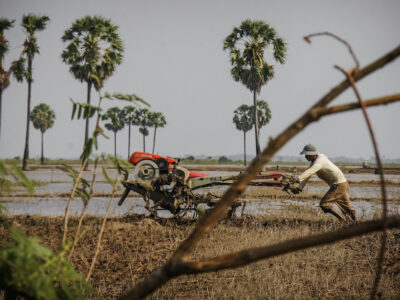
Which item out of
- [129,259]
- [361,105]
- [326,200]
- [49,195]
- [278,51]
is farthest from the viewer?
[278,51]

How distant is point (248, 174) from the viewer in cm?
75

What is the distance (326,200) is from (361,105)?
7.06m

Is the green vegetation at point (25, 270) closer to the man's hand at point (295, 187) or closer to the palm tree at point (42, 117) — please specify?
the man's hand at point (295, 187)

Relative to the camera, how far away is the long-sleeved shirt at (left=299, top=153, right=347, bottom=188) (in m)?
A: 6.93

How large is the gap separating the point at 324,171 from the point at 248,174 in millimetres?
7013

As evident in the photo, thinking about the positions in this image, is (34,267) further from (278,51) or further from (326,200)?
(278,51)

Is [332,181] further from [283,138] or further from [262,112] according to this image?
[262,112]

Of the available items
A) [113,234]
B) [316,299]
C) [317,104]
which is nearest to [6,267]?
[317,104]

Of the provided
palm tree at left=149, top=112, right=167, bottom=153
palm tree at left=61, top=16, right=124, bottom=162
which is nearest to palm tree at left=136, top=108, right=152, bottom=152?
palm tree at left=149, top=112, right=167, bottom=153

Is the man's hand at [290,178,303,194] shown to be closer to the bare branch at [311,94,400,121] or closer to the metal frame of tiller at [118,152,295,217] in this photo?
the metal frame of tiller at [118,152,295,217]

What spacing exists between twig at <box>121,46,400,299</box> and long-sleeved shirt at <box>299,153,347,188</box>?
634 cm

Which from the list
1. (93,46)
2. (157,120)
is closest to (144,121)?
(157,120)

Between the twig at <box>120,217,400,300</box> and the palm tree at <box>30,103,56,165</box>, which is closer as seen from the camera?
the twig at <box>120,217,400,300</box>

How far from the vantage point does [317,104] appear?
72 cm
